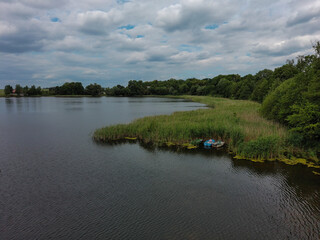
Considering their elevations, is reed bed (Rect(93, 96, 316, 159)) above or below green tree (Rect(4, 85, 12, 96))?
below

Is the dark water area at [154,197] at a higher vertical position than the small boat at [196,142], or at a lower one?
lower

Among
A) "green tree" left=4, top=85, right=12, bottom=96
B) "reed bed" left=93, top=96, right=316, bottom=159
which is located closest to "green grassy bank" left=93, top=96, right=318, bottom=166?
"reed bed" left=93, top=96, right=316, bottom=159

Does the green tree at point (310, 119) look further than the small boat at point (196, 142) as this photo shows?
No

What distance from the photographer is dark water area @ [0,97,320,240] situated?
7.62 meters

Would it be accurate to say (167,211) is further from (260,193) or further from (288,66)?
(288,66)

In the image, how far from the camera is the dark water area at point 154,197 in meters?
7.62

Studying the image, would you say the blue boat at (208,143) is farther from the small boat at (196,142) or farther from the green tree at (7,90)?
the green tree at (7,90)

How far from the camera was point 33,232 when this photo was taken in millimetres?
7516

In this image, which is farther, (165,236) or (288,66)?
(288,66)

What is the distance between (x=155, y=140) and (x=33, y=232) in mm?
12593

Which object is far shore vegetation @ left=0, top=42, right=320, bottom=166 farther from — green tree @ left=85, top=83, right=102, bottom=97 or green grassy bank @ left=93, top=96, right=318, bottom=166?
green tree @ left=85, top=83, right=102, bottom=97

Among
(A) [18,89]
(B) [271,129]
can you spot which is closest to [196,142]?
(B) [271,129]

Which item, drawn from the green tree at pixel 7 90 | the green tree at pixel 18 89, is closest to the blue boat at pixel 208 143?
the green tree at pixel 18 89

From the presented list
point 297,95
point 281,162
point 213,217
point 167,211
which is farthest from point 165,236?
point 297,95
